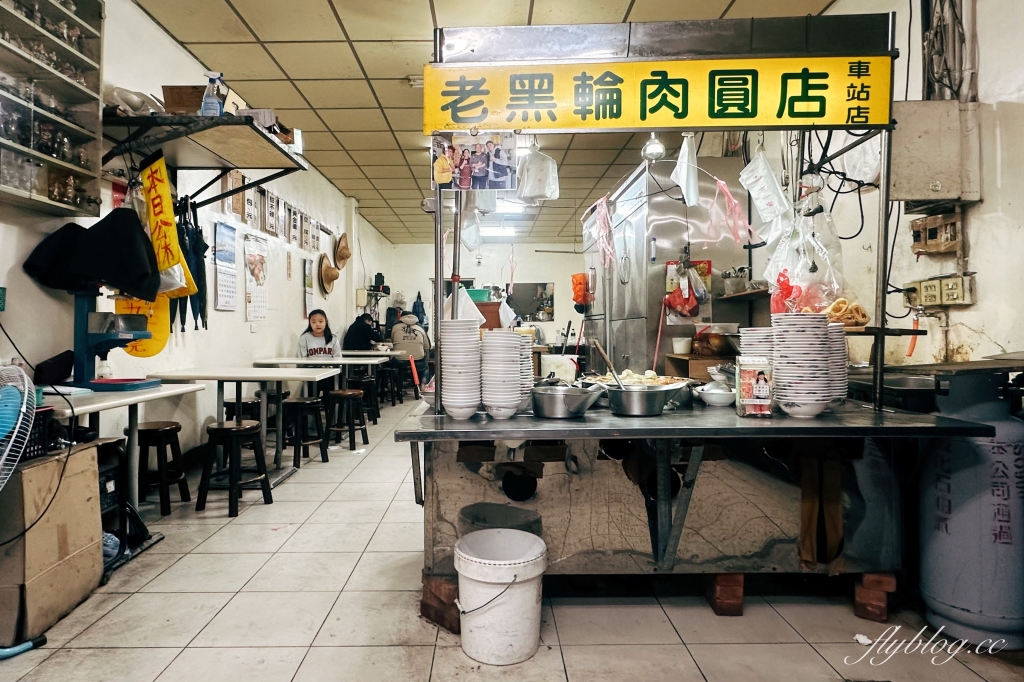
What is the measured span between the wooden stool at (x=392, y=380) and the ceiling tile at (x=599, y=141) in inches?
177

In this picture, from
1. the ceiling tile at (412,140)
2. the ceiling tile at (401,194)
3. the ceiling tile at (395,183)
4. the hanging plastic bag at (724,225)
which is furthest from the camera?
the ceiling tile at (401,194)

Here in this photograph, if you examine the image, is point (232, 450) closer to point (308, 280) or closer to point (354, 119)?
point (354, 119)

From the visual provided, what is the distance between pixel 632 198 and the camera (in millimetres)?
5652

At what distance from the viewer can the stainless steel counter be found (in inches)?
76.4

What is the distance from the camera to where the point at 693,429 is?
194cm

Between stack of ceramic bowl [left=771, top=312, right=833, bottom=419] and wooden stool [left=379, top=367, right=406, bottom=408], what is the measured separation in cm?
713

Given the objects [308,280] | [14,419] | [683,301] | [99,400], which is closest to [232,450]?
[99,400]

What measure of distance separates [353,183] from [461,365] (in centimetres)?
727

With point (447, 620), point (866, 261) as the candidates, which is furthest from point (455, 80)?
point (866, 261)

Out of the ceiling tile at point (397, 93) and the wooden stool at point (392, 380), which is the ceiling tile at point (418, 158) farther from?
the wooden stool at point (392, 380)

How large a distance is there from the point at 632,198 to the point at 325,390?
12.0 feet

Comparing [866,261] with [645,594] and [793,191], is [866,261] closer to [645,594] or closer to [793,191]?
[793,191]

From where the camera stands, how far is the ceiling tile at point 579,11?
396 cm

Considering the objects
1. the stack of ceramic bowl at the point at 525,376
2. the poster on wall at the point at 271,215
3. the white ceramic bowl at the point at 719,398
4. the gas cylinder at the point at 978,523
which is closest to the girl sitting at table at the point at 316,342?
the poster on wall at the point at 271,215
